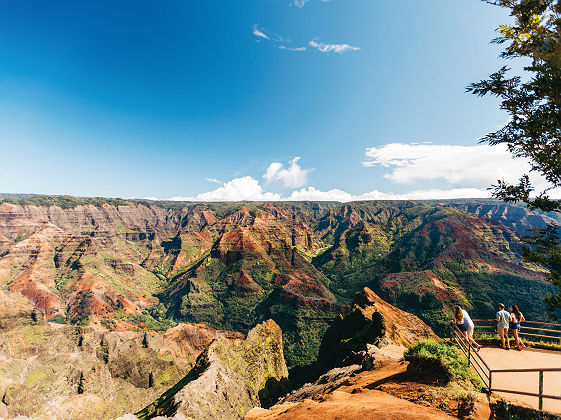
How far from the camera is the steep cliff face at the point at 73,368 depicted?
37.4 meters

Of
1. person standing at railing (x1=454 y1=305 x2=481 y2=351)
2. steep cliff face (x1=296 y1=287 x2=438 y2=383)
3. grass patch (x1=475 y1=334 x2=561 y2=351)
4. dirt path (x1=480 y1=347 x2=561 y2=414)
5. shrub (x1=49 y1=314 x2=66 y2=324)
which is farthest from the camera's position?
shrub (x1=49 y1=314 x2=66 y2=324)

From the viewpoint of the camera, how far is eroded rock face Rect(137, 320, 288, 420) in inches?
1022

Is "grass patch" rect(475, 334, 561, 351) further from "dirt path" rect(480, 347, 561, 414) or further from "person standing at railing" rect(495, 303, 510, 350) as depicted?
"person standing at railing" rect(495, 303, 510, 350)

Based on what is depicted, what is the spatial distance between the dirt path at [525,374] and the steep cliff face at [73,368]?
45432 mm

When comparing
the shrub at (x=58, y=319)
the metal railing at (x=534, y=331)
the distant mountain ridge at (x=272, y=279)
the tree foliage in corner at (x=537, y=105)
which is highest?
the tree foliage in corner at (x=537, y=105)

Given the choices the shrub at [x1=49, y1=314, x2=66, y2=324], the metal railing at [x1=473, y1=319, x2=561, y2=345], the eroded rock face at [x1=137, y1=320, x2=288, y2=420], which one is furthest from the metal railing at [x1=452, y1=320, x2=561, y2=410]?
the shrub at [x1=49, y1=314, x2=66, y2=324]

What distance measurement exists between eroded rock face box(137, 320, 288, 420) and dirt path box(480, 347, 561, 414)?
1054 inches

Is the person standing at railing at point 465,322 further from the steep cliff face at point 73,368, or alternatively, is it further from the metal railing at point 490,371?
the steep cliff face at point 73,368

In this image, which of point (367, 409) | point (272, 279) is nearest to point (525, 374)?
point (367, 409)

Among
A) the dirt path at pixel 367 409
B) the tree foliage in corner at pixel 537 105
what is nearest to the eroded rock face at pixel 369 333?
the dirt path at pixel 367 409

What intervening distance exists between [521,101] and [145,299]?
535ft

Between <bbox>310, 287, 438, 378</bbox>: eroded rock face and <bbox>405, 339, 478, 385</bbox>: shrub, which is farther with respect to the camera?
<bbox>310, 287, 438, 378</bbox>: eroded rock face

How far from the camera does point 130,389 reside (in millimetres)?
50156

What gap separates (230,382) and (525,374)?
3289 cm
